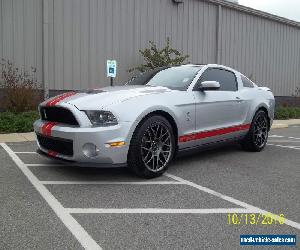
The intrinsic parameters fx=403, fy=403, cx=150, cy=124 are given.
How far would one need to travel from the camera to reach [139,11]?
1374 cm

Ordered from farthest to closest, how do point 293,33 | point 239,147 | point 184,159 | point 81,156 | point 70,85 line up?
point 293,33 → point 70,85 → point 239,147 → point 184,159 → point 81,156

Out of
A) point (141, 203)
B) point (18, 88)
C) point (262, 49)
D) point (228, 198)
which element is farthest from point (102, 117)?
point (262, 49)

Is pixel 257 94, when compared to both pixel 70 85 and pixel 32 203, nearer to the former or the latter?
pixel 32 203

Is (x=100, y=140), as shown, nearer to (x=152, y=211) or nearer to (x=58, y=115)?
(x=58, y=115)

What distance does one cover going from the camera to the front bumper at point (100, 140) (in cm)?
472

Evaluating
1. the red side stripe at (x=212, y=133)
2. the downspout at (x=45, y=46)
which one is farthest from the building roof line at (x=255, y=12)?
the red side stripe at (x=212, y=133)

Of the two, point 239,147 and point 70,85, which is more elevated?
point 70,85

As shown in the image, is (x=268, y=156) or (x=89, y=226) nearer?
(x=89, y=226)

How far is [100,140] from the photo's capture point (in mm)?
4723


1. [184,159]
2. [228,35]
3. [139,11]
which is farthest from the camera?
[228,35]

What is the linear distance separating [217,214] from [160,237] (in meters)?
0.84

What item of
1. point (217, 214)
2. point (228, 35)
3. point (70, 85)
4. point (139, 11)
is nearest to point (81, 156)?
point (217, 214)

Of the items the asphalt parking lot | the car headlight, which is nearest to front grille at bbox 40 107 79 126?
the car headlight

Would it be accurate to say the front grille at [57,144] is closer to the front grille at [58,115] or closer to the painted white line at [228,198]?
A: the front grille at [58,115]
